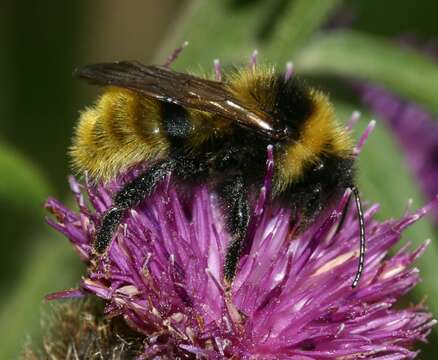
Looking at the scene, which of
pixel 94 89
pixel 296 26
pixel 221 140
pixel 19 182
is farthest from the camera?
pixel 94 89

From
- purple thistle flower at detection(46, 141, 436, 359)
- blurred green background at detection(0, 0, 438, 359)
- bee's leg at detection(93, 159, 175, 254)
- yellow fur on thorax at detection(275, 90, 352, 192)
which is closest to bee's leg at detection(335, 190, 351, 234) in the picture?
purple thistle flower at detection(46, 141, 436, 359)

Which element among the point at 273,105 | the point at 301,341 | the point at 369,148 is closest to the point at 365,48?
the point at 369,148

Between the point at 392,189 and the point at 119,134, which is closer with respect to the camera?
the point at 119,134

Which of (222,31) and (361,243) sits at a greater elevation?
(222,31)

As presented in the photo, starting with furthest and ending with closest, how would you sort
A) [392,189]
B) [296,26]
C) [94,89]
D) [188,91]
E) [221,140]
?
[94,89] → [392,189] → [296,26] → [221,140] → [188,91]

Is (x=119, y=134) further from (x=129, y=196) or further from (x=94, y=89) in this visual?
(x=94, y=89)

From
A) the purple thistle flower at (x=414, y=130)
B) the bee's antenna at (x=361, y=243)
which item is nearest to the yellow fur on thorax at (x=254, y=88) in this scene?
the bee's antenna at (x=361, y=243)

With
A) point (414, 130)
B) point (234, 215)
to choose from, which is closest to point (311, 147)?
point (234, 215)
